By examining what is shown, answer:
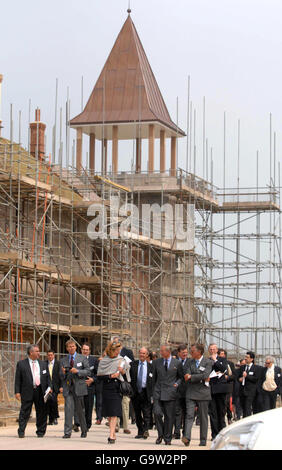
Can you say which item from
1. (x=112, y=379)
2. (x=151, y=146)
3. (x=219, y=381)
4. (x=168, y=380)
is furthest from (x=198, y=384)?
(x=151, y=146)

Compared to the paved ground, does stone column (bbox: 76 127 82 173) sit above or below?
above

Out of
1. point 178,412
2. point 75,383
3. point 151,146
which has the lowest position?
point 178,412

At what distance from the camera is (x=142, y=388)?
21641 mm

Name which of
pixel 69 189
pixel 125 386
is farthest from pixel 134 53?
pixel 125 386

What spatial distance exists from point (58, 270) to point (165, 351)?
20339 millimetres

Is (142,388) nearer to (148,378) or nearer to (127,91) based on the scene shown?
(148,378)

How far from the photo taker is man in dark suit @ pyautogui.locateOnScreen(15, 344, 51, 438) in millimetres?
20578

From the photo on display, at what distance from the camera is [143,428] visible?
70.4 feet

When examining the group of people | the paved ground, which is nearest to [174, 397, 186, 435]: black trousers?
the group of people

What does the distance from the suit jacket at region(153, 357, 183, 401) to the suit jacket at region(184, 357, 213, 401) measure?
0.86ft

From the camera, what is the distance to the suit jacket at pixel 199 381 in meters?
19.8

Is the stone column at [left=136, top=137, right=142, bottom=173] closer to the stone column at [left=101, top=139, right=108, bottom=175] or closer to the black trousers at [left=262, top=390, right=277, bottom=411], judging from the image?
the stone column at [left=101, top=139, right=108, bottom=175]

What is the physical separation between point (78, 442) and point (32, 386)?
1765mm

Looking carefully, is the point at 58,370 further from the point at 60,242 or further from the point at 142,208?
the point at 142,208
